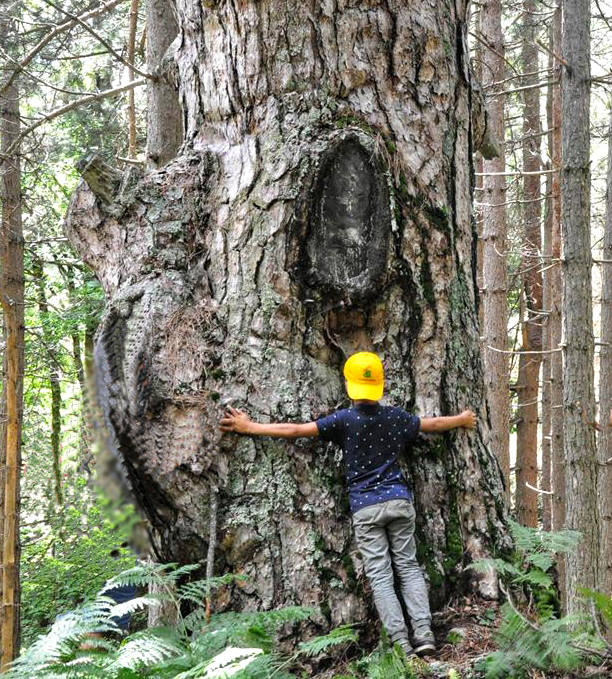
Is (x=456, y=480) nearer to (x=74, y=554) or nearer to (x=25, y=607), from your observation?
(x=74, y=554)

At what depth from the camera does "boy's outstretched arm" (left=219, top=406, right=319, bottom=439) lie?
3.52m

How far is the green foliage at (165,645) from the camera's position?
2.53 metres

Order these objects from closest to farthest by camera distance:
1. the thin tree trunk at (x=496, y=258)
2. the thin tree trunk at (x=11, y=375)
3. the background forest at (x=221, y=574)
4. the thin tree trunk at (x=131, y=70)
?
the background forest at (x=221, y=574) < the thin tree trunk at (x=11, y=375) < the thin tree trunk at (x=131, y=70) < the thin tree trunk at (x=496, y=258)

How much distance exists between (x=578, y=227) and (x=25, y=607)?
8665 mm

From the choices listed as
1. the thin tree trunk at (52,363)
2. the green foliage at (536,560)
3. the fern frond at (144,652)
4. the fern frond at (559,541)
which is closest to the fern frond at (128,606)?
the fern frond at (144,652)

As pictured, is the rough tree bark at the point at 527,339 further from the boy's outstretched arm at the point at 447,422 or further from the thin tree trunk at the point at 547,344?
the boy's outstretched arm at the point at 447,422

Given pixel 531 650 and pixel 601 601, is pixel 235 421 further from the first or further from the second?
pixel 601 601

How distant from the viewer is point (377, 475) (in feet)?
11.8

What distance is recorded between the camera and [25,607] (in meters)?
9.95

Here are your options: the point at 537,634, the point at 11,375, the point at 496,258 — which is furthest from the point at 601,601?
the point at 496,258

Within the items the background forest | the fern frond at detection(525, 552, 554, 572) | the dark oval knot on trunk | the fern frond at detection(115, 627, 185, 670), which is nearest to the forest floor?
the background forest

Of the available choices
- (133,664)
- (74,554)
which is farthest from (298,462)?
(74,554)

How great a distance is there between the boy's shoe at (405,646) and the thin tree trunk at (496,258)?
6937 millimetres

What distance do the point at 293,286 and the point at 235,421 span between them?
28.8 inches
